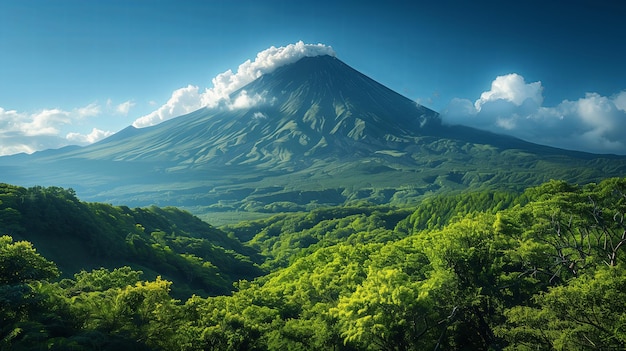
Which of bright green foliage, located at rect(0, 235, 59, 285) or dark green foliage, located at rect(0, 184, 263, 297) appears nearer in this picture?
bright green foliage, located at rect(0, 235, 59, 285)

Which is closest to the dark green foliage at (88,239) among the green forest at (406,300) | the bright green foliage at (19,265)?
the green forest at (406,300)

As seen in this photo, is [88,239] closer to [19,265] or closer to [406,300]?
[19,265]

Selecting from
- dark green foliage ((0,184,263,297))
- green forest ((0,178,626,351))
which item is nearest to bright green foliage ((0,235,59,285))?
green forest ((0,178,626,351))

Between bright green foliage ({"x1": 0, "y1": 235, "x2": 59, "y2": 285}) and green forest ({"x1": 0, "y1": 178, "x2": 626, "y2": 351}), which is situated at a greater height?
bright green foliage ({"x1": 0, "y1": 235, "x2": 59, "y2": 285})

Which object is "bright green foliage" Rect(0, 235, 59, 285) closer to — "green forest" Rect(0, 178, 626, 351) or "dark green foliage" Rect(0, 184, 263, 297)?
"green forest" Rect(0, 178, 626, 351)

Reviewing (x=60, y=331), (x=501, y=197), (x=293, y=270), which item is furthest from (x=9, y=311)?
(x=501, y=197)

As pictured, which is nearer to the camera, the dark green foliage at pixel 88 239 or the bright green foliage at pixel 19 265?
the bright green foliage at pixel 19 265

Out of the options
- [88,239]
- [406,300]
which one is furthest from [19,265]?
[88,239]

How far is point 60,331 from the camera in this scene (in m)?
20.4

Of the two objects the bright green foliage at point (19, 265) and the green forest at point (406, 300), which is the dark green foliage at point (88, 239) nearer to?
the green forest at point (406, 300)

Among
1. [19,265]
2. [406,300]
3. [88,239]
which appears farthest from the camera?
[88,239]

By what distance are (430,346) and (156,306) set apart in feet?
53.0

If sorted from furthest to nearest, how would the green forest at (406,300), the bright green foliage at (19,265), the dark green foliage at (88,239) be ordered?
the dark green foliage at (88,239) < the bright green foliage at (19,265) < the green forest at (406,300)

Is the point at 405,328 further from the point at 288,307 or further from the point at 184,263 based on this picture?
the point at 184,263
